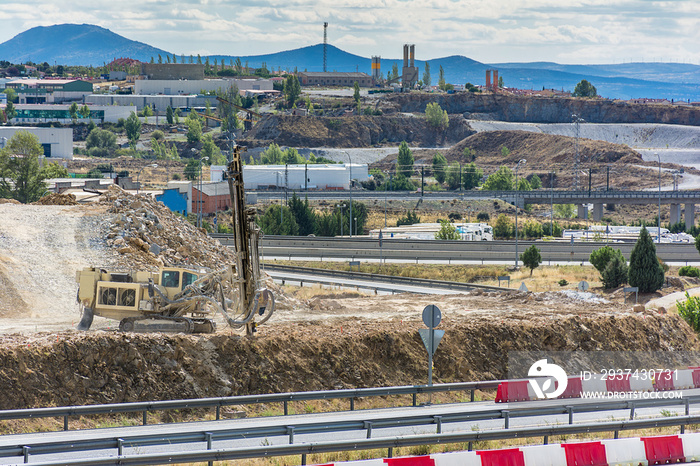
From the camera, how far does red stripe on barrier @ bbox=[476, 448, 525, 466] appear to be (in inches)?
572

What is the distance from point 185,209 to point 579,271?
48156 millimetres

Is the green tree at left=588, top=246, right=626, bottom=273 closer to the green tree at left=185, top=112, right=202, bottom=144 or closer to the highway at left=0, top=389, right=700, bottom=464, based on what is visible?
the highway at left=0, top=389, right=700, bottom=464

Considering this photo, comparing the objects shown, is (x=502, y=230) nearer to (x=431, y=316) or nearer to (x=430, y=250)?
(x=430, y=250)

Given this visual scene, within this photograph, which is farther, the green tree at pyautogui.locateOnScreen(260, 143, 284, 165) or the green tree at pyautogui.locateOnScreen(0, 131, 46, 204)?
the green tree at pyautogui.locateOnScreen(260, 143, 284, 165)

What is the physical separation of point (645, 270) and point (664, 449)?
111ft

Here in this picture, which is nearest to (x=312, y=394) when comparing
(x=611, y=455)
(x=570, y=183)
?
(x=611, y=455)

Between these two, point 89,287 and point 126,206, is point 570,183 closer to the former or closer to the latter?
point 126,206

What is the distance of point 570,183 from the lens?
505ft

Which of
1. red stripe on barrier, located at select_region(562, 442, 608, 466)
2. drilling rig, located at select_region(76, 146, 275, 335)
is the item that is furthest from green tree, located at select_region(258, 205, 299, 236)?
red stripe on barrier, located at select_region(562, 442, 608, 466)

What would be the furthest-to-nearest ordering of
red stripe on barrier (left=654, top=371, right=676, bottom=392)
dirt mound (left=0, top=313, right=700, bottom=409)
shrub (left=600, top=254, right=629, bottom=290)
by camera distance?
1. shrub (left=600, top=254, right=629, bottom=290)
2. red stripe on barrier (left=654, top=371, right=676, bottom=392)
3. dirt mound (left=0, top=313, right=700, bottom=409)

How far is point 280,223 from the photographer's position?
8138cm

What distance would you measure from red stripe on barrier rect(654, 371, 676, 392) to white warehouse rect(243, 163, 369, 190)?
10631cm

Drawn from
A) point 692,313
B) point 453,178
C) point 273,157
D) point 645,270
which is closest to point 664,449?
point 692,313

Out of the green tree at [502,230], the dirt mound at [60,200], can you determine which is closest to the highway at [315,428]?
the dirt mound at [60,200]
